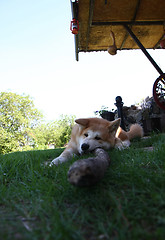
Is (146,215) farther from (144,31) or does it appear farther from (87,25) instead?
(144,31)

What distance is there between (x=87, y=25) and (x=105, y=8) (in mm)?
462

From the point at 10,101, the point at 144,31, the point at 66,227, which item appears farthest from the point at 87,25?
the point at 10,101

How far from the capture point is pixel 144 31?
12.4 feet

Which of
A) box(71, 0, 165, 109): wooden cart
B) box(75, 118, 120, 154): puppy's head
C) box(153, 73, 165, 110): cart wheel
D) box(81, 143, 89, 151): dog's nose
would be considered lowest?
box(81, 143, 89, 151): dog's nose

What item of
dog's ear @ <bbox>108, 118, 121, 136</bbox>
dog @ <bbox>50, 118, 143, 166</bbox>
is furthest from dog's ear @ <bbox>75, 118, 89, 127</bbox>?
dog's ear @ <bbox>108, 118, 121, 136</bbox>

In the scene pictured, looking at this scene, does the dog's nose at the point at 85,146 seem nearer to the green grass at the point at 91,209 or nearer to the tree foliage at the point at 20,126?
the green grass at the point at 91,209

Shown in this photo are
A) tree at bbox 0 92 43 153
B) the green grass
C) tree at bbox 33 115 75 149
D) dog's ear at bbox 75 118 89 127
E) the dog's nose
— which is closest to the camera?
the green grass

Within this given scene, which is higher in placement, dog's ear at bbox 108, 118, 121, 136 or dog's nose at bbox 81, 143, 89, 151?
dog's ear at bbox 108, 118, 121, 136

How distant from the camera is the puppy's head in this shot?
2.19 metres

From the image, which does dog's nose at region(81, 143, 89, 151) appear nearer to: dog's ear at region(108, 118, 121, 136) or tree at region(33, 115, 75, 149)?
dog's ear at region(108, 118, 121, 136)

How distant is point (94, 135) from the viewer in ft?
7.61

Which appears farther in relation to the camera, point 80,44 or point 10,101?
point 10,101

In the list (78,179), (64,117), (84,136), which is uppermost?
(64,117)

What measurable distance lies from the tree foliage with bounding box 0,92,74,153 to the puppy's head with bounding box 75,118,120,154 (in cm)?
845
